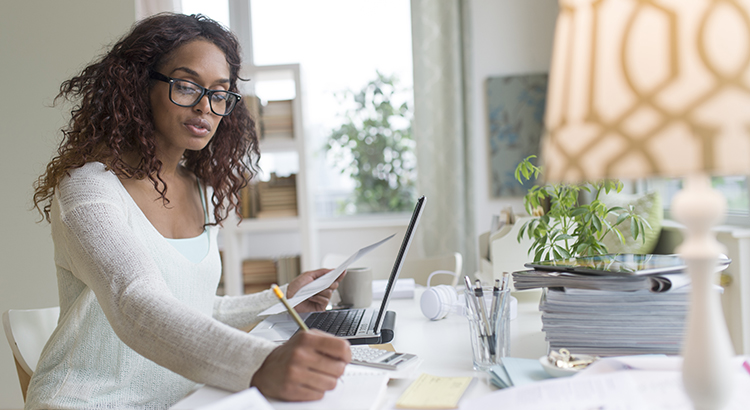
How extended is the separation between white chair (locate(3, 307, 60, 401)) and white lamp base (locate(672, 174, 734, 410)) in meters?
1.36

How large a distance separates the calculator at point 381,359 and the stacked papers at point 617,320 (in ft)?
0.79

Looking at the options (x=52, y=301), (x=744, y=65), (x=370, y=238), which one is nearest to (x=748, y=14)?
(x=744, y=65)

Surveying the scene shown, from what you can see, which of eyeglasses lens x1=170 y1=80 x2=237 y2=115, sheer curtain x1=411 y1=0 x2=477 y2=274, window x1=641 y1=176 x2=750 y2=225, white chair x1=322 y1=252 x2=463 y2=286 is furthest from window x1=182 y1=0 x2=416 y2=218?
eyeglasses lens x1=170 y1=80 x2=237 y2=115

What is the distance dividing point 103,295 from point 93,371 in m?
0.30

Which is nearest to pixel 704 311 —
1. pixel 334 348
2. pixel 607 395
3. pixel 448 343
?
pixel 607 395

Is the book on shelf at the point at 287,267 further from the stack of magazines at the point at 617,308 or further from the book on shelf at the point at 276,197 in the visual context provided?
the stack of magazines at the point at 617,308

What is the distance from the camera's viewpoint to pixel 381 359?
83cm

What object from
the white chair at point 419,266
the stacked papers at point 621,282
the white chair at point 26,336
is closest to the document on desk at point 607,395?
the stacked papers at point 621,282

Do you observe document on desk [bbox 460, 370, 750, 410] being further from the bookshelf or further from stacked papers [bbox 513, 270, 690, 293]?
the bookshelf

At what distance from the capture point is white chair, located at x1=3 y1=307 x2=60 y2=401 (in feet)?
4.07

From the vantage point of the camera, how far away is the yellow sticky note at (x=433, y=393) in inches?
26.1

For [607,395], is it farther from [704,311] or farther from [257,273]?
[257,273]

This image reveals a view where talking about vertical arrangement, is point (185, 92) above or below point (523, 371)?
above

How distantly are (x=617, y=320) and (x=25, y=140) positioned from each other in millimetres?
2496
